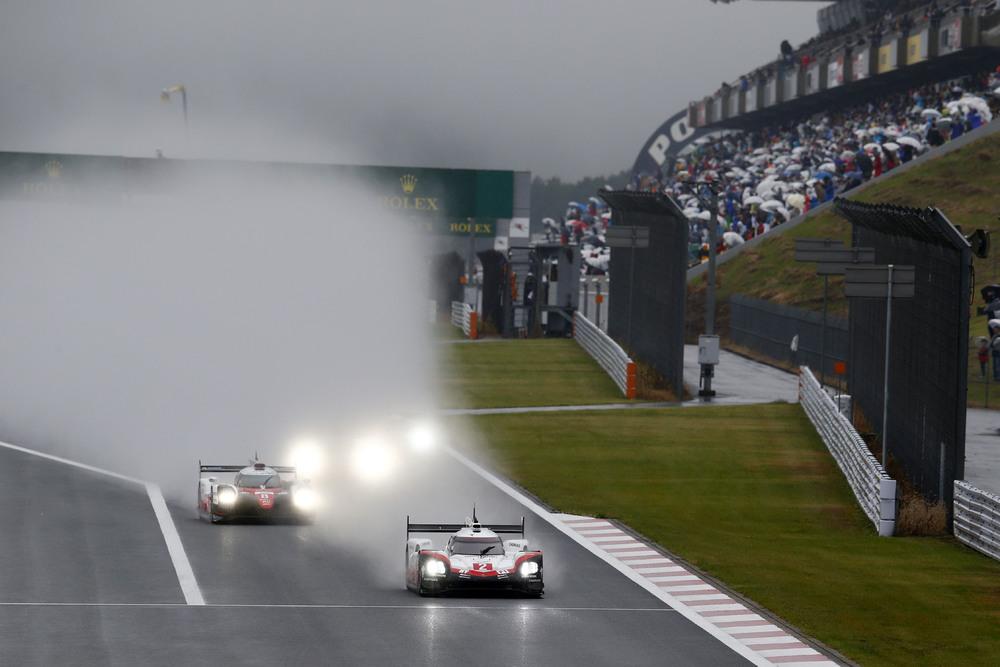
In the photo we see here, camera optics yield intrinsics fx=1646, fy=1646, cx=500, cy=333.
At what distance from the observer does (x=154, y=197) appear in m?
97.3

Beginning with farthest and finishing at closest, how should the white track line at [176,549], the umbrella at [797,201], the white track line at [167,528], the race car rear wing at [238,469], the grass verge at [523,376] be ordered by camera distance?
the umbrella at [797,201]
the grass verge at [523,376]
the race car rear wing at [238,469]
the white track line at [167,528]
the white track line at [176,549]

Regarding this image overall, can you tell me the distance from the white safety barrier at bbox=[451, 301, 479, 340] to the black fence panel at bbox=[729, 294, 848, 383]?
13.4m

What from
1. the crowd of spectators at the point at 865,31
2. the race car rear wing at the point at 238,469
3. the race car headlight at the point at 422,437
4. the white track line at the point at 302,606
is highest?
the crowd of spectators at the point at 865,31

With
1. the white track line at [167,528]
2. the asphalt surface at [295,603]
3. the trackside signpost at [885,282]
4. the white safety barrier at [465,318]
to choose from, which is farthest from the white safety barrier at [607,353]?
the asphalt surface at [295,603]

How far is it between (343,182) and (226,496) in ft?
219

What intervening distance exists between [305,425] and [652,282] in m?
18.8

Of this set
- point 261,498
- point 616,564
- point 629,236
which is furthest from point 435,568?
point 629,236

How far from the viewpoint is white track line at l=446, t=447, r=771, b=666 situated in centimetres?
2197

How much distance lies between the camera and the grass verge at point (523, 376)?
5806 cm

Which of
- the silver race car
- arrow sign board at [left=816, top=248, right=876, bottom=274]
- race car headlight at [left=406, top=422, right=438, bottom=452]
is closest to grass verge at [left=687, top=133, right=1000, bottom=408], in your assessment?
race car headlight at [left=406, top=422, right=438, bottom=452]

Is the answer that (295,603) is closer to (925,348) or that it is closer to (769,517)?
(769,517)

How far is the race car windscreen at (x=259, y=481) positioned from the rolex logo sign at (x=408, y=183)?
65.8m

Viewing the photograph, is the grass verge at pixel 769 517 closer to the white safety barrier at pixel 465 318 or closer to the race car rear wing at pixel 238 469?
the race car rear wing at pixel 238 469

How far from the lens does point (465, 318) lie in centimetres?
8825
